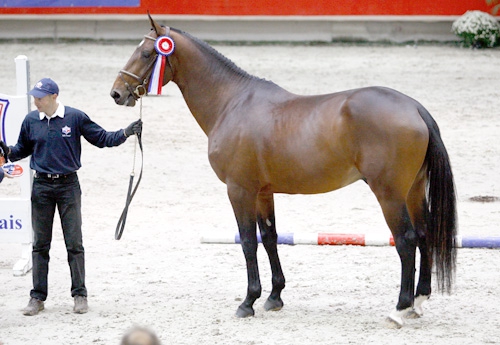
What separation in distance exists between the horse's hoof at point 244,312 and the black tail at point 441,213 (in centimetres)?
146

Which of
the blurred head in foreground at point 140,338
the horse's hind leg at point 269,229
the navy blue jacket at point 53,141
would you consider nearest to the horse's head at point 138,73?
the navy blue jacket at point 53,141

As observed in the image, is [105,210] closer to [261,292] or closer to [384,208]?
[261,292]

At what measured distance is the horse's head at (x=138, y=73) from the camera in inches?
262

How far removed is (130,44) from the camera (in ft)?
67.9

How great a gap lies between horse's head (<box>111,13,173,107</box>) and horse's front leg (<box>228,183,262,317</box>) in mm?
1072

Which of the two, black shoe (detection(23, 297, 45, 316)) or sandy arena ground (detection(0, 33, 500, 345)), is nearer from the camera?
sandy arena ground (detection(0, 33, 500, 345))

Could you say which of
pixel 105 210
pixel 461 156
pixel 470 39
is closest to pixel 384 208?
pixel 105 210

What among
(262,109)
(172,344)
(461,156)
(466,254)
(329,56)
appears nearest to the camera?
(172,344)

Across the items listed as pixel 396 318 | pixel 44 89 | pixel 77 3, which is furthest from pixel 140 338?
pixel 77 3

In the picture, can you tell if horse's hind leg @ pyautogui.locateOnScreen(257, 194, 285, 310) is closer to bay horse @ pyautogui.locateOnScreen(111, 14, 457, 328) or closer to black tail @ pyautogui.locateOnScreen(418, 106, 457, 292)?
bay horse @ pyautogui.locateOnScreen(111, 14, 457, 328)

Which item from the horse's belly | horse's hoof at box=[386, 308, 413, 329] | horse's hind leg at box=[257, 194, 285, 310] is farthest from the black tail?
horse's hind leg at box=[257, 194, 285, 310]

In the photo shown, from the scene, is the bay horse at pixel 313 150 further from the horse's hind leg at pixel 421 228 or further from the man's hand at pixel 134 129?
the man's hand at pixel 134 129

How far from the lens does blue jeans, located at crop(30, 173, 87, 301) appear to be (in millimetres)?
6527

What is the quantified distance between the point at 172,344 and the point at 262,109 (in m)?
1.94
